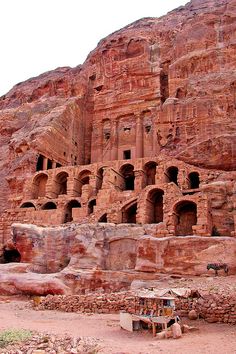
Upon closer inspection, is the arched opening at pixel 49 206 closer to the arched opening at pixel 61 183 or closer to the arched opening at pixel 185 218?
the arched opening at pixel 61 183

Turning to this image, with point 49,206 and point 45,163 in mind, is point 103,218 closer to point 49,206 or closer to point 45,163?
point 49,206

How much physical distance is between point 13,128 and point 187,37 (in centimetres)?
2472

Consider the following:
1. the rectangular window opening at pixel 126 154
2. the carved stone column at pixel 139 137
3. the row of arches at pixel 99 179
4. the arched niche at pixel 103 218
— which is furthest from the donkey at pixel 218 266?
the rectangular window opening at pixel 126 154

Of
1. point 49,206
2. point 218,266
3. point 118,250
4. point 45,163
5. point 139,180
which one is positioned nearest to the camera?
point 218,266

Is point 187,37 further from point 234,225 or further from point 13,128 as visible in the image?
point 234,225

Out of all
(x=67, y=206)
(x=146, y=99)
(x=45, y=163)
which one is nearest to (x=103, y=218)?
(x=67, y=206)

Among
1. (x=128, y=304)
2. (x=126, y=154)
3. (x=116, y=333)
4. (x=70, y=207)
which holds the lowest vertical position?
(x=116, y=333)

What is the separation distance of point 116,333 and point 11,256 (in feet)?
63.8

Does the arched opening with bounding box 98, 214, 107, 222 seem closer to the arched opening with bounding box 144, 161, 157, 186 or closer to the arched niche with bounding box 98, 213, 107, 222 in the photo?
the arched niche with bounding box 98, 213, 107, 222

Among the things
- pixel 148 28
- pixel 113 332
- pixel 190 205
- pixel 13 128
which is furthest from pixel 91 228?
pixel 148 28

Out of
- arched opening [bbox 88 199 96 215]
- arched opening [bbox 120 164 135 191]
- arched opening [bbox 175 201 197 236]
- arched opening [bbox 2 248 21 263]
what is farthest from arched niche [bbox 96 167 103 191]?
arched opening [bbox 175 201 197 236]

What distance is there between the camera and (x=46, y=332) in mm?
11797

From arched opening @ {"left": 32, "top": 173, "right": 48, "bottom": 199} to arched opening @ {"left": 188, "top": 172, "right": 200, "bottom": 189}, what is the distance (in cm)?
Result: 1540

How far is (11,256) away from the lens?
96.9 ft
